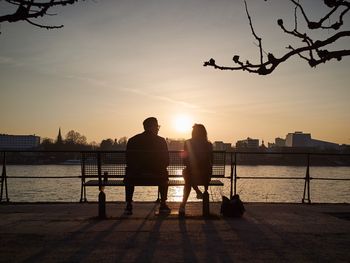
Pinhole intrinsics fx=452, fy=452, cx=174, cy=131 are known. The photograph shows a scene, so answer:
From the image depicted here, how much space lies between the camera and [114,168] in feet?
25.2

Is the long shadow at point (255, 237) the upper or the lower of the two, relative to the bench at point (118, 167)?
lower

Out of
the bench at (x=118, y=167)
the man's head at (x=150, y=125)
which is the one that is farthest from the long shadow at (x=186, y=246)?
the man's head at (x=150, y=125)

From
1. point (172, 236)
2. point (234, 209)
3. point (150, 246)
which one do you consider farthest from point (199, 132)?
point (150, 246)

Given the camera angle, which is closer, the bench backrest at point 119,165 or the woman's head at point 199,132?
the woman's head at point 199,132

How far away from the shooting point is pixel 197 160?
7.33 metres

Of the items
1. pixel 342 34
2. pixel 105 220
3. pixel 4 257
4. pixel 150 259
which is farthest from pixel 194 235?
pixel 342 34

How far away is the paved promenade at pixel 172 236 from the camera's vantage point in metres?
4.49

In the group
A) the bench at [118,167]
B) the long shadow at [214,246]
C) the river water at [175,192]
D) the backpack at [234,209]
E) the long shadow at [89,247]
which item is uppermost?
the bench at [118,167]

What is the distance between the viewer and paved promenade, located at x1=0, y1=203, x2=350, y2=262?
449 cm

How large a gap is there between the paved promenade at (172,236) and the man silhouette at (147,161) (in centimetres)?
52

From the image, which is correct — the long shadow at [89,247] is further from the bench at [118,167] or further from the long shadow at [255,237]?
Result: the bench at [118,167]

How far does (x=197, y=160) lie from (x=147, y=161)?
0.81 meters

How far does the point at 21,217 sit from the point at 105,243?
8.28 feet

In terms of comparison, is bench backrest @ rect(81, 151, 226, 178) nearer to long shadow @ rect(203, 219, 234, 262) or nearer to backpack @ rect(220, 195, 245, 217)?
backpack @ rect(220, 195, 245, 217)
